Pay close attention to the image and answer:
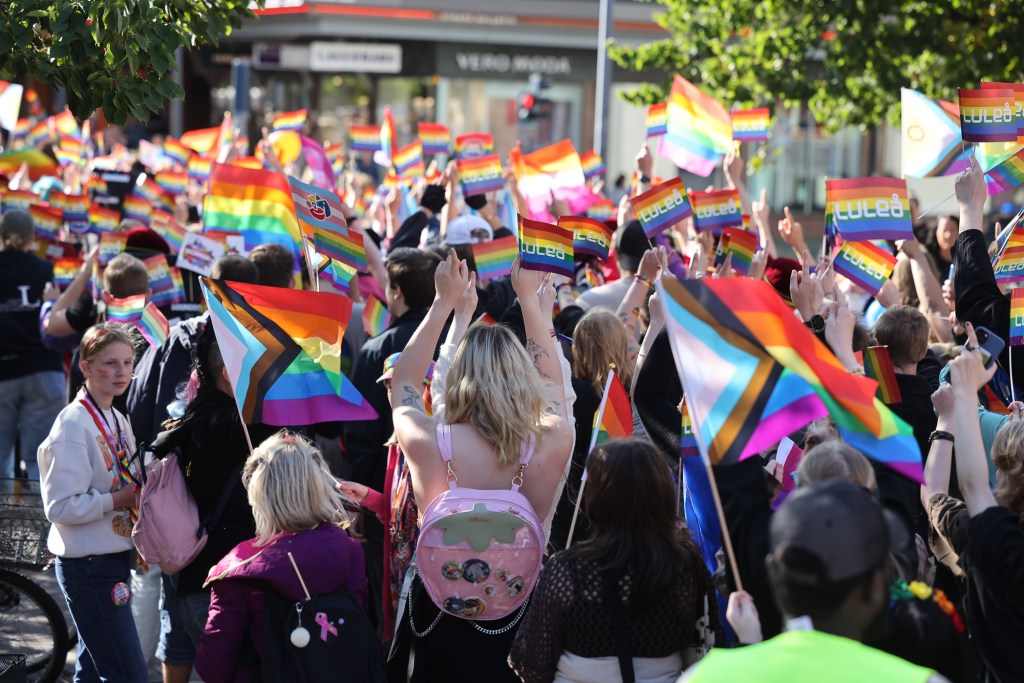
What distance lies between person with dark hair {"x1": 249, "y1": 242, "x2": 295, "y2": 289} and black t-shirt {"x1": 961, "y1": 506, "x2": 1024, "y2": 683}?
3884 millimetres

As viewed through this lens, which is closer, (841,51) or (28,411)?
(28,411)

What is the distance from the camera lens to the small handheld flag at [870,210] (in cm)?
641

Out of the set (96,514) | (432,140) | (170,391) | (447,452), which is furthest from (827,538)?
(432,140)

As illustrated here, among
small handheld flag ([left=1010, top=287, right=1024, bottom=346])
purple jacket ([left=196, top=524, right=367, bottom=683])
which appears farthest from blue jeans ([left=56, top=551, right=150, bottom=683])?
small handheld flag ([left=1010, top=287, right=1024, bottom=346])

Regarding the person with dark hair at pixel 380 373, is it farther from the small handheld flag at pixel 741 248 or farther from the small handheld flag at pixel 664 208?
the small handheld flag at pixel 741 248

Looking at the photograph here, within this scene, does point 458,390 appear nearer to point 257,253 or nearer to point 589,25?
point 257,253

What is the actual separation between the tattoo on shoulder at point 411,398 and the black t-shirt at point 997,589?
1.87 metres

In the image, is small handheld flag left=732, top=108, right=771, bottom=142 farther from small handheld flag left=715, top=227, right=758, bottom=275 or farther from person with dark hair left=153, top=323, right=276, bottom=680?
person with dark hair left=153, top=323, right=276, bottom=680

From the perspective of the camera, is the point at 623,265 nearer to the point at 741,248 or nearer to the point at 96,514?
the point at 741,248

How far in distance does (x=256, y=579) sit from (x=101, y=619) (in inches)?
49.8

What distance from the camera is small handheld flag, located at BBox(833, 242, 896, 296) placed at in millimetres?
6504

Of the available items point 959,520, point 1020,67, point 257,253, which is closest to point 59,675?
point 257,253

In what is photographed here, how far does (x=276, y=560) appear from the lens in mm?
3949

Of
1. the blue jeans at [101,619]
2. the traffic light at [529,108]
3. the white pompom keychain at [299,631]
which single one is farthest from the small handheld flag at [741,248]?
the traffic light at [529,108]
